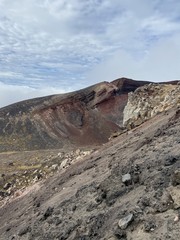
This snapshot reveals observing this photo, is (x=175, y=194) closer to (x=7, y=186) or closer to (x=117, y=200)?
(x=117, y=200)

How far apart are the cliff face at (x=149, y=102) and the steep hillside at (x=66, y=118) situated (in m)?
12.1

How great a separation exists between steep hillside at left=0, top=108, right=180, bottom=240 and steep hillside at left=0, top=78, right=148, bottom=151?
21.6 m

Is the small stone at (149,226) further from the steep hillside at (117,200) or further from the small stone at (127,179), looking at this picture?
the small stone at (127,179)

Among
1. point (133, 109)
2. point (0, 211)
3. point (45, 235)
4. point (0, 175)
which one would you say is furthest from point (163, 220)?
point (0, 175)

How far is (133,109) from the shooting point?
79.9 ft

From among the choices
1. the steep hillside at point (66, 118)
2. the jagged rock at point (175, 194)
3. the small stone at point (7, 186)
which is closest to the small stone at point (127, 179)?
the jagged rock at point (175, 194)

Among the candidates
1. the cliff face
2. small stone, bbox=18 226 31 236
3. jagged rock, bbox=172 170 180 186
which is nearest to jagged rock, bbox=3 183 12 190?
the cliff face

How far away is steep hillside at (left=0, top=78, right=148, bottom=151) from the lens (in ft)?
122

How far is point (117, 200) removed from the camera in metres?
9.82

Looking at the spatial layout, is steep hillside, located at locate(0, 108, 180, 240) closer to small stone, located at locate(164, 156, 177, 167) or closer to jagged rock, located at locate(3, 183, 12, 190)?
small stone, located at locate(164, 156, 177, 167)

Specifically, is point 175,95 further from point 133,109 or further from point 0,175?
point 0,175

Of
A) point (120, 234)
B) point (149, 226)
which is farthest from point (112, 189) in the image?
point (149, 226)

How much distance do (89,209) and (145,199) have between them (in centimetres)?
203

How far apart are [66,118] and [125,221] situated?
3300 cm
